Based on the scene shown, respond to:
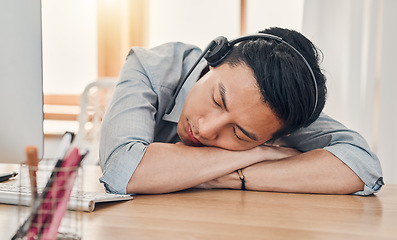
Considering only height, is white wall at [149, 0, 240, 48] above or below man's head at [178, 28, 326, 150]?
above

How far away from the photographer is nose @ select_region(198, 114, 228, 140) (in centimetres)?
90

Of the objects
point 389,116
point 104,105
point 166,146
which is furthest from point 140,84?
point 389,116

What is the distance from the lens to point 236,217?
0.65m

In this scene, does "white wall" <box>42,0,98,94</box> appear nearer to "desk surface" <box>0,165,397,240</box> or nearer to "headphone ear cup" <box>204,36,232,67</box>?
"headphone ear cup" <box>204,36,232,67</box>

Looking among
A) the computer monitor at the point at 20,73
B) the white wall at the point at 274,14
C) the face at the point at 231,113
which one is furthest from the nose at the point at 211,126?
the white wall at the point at 274,14

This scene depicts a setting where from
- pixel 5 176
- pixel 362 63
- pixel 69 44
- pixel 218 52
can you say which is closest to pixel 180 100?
pixel 218 52

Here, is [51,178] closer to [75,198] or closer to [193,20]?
[75,198]

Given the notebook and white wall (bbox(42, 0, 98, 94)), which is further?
white wall (bbox(42, 0, 98, 94))

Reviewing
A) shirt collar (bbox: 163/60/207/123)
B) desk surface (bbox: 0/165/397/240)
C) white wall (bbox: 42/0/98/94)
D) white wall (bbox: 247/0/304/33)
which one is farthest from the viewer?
white wall (bbox: 42/0/98/94)

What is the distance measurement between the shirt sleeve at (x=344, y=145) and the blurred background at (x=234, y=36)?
1101 mm

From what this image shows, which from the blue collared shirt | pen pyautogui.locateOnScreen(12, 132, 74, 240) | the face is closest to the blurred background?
the blue collared shirt

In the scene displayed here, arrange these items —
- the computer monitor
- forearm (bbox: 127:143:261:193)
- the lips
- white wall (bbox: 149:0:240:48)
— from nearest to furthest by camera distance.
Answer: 1. the computer monitor
2. forearm (bbox: 127:143:261:193)
3. the lips
4. white wall (bbox: 149:0:240:48)

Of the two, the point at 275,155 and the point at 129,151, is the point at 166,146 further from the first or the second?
the point at 275,155

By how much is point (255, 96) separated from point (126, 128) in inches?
12.0
